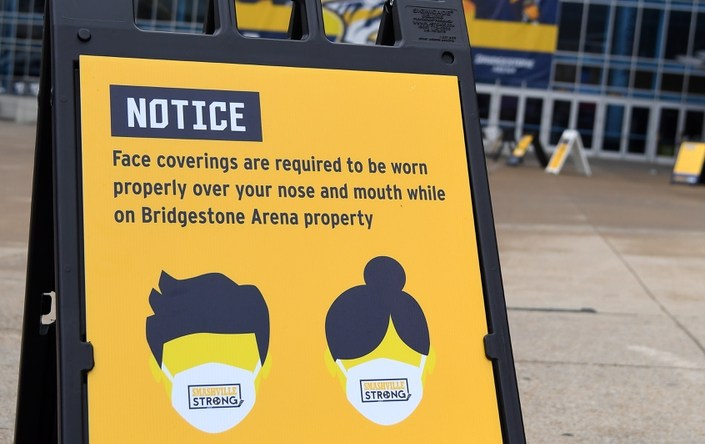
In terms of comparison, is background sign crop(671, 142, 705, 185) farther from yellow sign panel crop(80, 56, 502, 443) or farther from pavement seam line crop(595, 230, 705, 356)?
yellow sign panel crop(80, 56, 502, 443)

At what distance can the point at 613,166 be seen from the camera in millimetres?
36406

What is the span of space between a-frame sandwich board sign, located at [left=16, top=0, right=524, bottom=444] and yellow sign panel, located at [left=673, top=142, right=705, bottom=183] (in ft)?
79.4

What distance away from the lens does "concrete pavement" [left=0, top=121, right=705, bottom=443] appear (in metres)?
4.83

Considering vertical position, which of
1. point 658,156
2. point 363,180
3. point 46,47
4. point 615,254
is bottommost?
point 658,156

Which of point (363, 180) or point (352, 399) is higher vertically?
point (363, 180)

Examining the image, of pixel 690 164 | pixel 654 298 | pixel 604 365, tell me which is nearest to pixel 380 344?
pixel 604 365

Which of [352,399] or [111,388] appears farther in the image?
[352,399]

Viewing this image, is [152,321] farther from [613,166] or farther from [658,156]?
[658,156]

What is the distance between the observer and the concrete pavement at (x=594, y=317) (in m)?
4.83

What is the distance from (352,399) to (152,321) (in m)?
0.54

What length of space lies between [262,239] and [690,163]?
25133mm

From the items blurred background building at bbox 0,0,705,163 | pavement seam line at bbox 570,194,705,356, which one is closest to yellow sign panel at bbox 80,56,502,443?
pavement seam line at bbox 570,194,705,356

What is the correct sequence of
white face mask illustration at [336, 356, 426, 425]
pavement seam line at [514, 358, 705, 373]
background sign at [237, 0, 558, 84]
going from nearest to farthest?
white face mask illustration at [336, 356, 426, 425]
pavement seam line at [514, 358, 705, 373]
background sign at [237, 0, 558, 84]

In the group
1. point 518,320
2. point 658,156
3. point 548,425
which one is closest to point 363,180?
point 548,425
